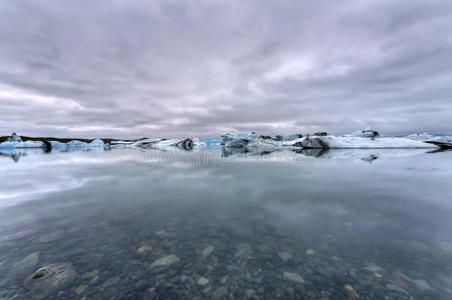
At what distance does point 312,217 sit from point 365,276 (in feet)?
3.24

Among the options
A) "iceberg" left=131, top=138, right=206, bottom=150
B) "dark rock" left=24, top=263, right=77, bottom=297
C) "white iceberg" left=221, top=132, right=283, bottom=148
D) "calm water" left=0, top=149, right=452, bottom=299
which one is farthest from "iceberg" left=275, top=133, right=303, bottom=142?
"dark rock" left=24, top=263, right=77, bottom=297

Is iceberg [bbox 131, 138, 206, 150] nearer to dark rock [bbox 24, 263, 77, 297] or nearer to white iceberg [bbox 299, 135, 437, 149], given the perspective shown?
white iceberg [bbox 299, 135, 437, 149]

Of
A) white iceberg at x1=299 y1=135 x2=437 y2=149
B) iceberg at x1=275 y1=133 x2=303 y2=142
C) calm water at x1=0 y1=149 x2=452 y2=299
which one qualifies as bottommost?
calm water at x1=0 y1=149 x2=452 y2=299

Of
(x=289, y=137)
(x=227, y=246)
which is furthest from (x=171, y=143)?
(x=227, y=246)

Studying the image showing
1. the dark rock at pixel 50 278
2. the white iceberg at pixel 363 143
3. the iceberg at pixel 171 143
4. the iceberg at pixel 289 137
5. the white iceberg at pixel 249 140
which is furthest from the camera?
the iceberg at pixel 289 137

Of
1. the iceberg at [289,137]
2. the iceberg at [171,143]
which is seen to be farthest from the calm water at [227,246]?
the iceberg at [289,137]

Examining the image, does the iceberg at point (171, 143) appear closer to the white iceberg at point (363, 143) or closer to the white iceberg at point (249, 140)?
the white iceberg at point (249, 140)

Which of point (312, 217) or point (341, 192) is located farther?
point (341, 192)

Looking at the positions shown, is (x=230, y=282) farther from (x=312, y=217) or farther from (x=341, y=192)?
(x=341, y=192)

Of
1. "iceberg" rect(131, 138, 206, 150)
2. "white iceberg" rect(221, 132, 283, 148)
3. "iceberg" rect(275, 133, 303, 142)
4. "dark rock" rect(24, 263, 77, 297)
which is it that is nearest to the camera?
"dark rock" rect(24, 263, 77, 297)

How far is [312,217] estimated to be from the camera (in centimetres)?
233

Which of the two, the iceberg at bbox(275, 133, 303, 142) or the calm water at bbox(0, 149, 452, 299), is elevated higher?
the iceberg at bbox(275, 133, 303, 142)

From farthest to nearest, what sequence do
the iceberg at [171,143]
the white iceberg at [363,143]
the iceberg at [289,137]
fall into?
the iceberg at [289,137]
the iceberg at [171,143]
the white iceberg at [363,143]

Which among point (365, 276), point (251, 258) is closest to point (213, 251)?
point (251, 258)
